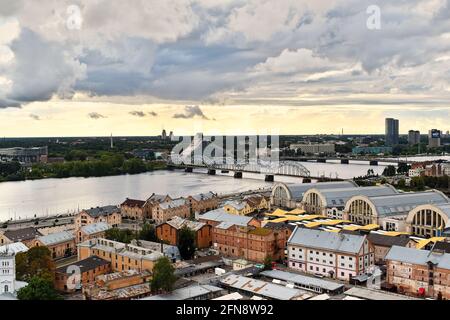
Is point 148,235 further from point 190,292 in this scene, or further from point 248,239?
point 190,292

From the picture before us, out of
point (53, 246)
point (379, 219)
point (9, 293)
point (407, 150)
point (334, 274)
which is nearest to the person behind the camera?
point (9, 293)

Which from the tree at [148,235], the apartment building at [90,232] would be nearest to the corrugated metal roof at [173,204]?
the apartment building at [90,232]

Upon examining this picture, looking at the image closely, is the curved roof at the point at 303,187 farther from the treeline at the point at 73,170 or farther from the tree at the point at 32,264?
the treeline at the point at 73,170

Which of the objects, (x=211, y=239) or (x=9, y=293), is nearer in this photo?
(x=9, y=293)

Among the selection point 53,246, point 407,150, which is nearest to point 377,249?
point 53,246
